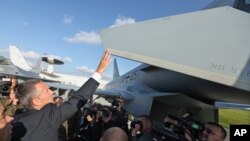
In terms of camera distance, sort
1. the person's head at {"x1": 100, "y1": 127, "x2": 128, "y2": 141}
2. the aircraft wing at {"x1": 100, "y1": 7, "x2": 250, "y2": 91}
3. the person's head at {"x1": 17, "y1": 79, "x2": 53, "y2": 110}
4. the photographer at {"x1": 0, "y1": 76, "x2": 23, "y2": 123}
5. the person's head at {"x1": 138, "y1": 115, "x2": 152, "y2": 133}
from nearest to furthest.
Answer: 1. the person's head at {"x1": 100, "y1": 127, "x2": 128, "y2": 141}
2. the person's head at {"x1": 17, "y1": 79, "x2": 53, "y2": 110}
3. the person's head at {"x1": 138, "y1": 115, "x2": 152, "y2": 133}
4. the aircraft wing at {"x1": 100, "y1": 7, "x2": 250, "y2": 91}
5. the photographer at {"x1": 0, "y1": 76, "x2": 23, "y2": 123}

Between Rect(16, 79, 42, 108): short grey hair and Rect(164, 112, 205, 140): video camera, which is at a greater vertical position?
Rect(16, 79, 42, 108): short grey hair

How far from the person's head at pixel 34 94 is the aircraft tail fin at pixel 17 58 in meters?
44.2

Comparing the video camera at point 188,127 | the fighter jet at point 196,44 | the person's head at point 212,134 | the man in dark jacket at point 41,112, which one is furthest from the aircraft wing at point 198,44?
the man in dark jacket at point 41,112

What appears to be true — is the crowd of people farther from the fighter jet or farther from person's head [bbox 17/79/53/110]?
the fighter jet

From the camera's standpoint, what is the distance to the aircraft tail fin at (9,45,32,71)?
46094 mm

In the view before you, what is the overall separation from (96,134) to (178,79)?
3095 mm

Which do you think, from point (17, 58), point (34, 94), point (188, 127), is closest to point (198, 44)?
point (188, 127)

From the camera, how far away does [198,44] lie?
214 inches

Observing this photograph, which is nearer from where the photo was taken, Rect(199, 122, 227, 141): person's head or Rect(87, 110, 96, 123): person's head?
Rect(199, 122, 227, 141): person's head

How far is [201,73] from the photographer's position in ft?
17.7

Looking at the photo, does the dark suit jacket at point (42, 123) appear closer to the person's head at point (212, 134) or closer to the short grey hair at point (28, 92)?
the short grey hair at point (28, 92)


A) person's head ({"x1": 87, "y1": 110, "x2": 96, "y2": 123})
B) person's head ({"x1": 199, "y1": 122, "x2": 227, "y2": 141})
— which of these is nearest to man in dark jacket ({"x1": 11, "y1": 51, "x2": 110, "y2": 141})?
person's head ({"x1": 199, "y1": 122, "x2": 227, "y2": 141})

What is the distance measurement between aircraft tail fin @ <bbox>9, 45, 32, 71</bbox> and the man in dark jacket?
44.2 m

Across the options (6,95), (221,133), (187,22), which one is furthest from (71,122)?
(221,133)
